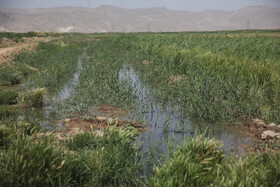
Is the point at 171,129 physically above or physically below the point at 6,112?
below

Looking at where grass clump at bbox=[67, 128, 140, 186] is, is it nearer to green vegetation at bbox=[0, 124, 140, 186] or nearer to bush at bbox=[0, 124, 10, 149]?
green vegetation at bbox=[0, 124, 140, 186]

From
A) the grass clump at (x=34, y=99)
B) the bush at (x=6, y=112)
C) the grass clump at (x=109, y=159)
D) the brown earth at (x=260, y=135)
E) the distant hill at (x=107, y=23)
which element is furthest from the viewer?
the distant hill at (x=107, y=23)

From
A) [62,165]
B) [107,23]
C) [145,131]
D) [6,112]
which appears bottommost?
[145,131]

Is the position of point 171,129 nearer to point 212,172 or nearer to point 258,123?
point 258,123

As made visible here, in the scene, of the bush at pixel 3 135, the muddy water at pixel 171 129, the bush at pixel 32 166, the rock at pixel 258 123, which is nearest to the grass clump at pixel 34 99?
the muddy water at pixel 171 129

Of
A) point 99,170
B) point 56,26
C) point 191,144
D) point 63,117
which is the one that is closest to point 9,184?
point 99,170

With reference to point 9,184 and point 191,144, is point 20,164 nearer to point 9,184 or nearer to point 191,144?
point 9,184

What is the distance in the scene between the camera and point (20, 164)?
8.63 feet

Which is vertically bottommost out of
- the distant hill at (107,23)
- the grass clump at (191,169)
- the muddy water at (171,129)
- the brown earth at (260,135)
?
the muddy water at (171,129)

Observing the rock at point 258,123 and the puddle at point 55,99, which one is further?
the puddle at point 55,99

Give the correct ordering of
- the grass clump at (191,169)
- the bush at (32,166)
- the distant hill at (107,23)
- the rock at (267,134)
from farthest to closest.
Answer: the distant hill at (107,23) → the rock at (267,134) → the grass clump at (191,169) → the bush at (32,166)

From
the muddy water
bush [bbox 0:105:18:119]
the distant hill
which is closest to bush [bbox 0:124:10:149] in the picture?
bush [bbox 0:105:18:119]

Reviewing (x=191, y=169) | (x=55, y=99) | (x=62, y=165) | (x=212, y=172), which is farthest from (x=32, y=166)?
(x=55, y=99)

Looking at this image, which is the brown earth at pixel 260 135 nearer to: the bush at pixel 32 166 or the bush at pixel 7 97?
the bush at pixel 32 166
